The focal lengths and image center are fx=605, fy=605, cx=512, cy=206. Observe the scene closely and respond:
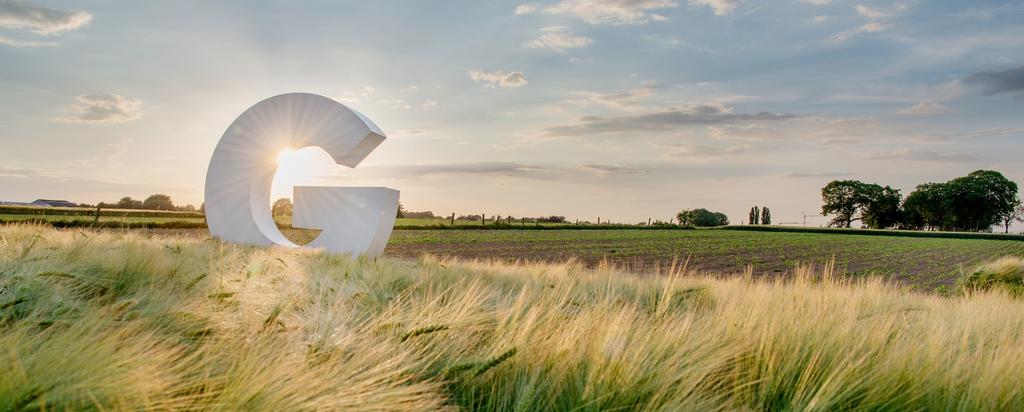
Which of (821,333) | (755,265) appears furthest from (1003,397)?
(755,265)

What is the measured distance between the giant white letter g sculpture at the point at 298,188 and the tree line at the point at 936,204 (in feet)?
275

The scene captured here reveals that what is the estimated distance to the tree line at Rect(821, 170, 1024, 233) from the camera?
72812 millimetres

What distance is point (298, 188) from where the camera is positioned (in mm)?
10125

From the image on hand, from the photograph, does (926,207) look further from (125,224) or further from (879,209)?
(125,224)

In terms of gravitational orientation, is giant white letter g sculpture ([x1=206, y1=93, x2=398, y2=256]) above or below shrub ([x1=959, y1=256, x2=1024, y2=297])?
above

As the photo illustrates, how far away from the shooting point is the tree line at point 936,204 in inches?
2867

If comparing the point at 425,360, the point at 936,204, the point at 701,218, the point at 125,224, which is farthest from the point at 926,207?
the point at 425,360

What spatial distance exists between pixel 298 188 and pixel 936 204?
8727cm

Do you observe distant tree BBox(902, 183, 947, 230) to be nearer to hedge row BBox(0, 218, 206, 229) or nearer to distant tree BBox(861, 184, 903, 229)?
distant tree BBox(861, 184, 903, 229)

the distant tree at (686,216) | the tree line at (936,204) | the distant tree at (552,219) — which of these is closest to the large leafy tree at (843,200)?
the tree line at (936,204)

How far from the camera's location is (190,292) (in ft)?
9.84

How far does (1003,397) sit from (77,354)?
3025 millimetres

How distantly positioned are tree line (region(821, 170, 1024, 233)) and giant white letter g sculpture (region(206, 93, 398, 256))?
275 feet

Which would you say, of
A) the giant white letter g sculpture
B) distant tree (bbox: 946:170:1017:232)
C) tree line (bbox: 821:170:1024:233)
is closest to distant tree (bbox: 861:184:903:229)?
tree line (bbox: 821:170:1024:233)
